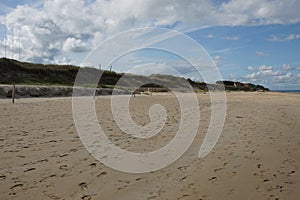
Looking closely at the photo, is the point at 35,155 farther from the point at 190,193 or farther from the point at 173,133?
the point at 173,133

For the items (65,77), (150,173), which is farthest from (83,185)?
(65,77)

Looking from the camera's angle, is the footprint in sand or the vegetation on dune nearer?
the footprint in sand

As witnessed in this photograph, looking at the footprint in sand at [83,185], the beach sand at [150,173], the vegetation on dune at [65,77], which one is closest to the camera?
the beach sand at [150,173]

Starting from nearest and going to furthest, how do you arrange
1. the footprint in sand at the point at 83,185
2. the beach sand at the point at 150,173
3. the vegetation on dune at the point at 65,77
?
the beach sand at the point at 150,173, the footprint in sand at the point at 83,185, the vegetation on dune at the point at 65,77

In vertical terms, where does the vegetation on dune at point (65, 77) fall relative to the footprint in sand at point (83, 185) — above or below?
above

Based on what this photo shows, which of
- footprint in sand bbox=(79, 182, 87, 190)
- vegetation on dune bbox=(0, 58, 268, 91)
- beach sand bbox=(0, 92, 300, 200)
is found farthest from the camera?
vegetation on dune bbox=(0, 58, 268, 91)

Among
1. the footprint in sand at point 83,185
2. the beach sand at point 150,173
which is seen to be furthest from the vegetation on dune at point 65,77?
the footprint in sand at point 83,185

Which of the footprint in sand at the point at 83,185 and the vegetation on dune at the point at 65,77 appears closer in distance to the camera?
the footprint in sand at the point at 83,185

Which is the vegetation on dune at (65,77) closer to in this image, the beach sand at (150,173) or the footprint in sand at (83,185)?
the beach sand at (150,173)

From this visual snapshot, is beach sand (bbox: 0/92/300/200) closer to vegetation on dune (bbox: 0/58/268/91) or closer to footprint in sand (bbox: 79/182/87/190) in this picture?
footprint in sand (bbox: 79/182/87/190)

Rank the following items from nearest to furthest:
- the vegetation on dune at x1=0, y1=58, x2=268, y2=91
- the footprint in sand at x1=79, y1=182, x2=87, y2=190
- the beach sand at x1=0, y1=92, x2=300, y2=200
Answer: the beach sand at x1=0, y1=92, x2=300, y2=200 < the footprint in sand at x1=79, y1=182, x2=87, y2=190 < the vegetation on dune at x1=0, y1=58, x2=268, y2=91

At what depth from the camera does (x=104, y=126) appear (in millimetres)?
10297

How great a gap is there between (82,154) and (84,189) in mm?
2076

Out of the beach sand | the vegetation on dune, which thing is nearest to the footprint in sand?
the beach sand
